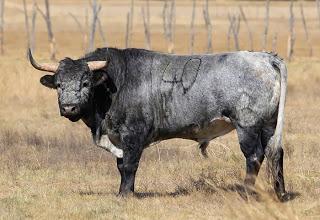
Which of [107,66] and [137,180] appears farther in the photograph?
[137,180]

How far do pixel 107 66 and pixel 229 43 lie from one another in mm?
45122

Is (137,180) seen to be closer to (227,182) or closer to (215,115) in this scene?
(227,182)

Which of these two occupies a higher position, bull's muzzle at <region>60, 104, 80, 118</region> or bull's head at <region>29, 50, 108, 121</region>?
bull's head at <region>29, 50, 108, 121</region>

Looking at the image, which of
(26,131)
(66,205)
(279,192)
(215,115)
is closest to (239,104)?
(215,115)

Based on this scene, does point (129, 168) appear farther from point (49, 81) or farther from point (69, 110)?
point (49, 81)

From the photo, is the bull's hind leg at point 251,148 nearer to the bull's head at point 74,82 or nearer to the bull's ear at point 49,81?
the bull's head at point 74,82

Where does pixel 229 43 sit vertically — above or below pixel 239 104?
below

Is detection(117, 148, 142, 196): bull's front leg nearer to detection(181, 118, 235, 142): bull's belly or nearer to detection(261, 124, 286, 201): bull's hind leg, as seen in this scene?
detection(181, 118, 235, 142): bull's belly

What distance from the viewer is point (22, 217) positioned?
9383 mm

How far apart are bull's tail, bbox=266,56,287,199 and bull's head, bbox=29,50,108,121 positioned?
6.64ft

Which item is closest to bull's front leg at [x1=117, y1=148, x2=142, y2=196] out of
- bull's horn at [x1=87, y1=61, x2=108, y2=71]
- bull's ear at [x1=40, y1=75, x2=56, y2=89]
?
bull's horn at [x1=87, y1=61, x2=108, y2=71]

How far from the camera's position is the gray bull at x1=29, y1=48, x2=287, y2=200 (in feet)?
33.9

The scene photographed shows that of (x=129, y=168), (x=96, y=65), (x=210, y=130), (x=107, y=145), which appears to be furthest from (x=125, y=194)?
(x=96, y=65)

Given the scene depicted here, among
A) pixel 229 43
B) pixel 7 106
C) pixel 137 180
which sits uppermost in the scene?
pixel 137 180
